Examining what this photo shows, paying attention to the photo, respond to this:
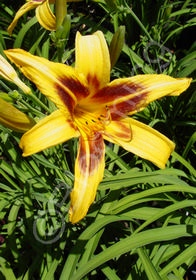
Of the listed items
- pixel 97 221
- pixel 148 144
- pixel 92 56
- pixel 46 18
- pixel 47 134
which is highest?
pixel 46 18

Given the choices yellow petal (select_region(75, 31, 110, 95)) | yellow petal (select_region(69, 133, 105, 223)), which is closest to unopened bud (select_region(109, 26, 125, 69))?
yellow petal (select_region(75, 31, 110, 95))

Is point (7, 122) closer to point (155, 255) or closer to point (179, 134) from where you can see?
point (155, 255)

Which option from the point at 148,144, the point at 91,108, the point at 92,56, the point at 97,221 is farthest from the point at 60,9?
the point at 97,221

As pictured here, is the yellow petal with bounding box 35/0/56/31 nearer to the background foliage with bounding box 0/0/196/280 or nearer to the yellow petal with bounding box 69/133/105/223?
the background foliage with bounding box 0/0/196/280

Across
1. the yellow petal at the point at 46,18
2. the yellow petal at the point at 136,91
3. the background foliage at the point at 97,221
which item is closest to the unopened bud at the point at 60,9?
the background foliage at the point at 97,221

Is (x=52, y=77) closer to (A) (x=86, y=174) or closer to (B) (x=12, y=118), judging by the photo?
(B) (x=12, y=118)

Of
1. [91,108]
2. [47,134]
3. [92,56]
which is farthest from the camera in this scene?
[91,108]
